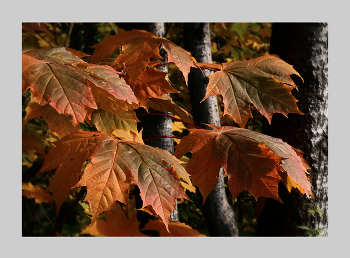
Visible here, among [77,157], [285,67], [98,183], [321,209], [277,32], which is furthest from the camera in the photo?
[277,32]

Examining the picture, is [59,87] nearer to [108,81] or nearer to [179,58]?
[108,81]

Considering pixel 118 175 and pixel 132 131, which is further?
pixel 132 131

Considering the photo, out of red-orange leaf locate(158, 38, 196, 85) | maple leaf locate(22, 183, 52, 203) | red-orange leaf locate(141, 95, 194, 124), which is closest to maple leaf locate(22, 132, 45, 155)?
maple leaf locate(22, 183, 52, 203)

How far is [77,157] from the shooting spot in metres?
1.00

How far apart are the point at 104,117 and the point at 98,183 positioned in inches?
13.3

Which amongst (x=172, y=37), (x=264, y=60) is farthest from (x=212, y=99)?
(x=172, y=37)

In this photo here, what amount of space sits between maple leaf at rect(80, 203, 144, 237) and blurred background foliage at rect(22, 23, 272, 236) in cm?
11

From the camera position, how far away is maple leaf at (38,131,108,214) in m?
1.00

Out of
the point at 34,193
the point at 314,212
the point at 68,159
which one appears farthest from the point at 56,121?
the point at 314,212

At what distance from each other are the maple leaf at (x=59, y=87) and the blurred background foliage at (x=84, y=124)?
0.60 meters

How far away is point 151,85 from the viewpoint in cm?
118

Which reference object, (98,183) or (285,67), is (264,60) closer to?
(285,67)

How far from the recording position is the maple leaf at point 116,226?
1.39m

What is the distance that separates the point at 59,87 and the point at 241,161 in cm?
62
